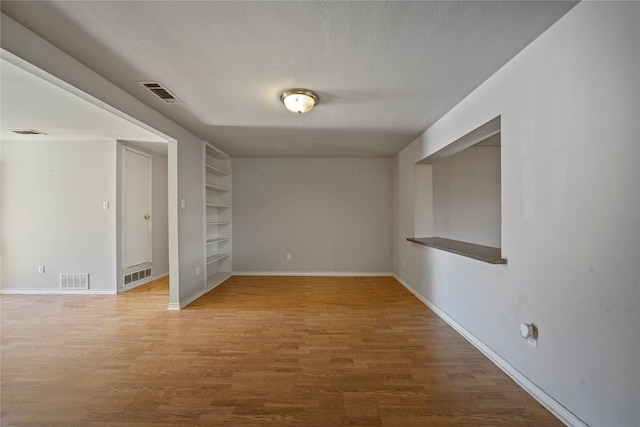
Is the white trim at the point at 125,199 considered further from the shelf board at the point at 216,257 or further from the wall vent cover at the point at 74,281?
the shelf board at the point at 216,257

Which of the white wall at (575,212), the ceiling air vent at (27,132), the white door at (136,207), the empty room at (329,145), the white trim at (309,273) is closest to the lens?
the white wall at (575,212)

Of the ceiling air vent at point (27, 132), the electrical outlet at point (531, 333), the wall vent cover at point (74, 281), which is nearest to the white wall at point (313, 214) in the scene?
the wall vent cover at point (74, 281)

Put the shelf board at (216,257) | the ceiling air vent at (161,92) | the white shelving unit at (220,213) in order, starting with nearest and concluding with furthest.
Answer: the ceiling air vent at (161,92) < the shelf board at (216,257) < the white shelving unit at (220,213)

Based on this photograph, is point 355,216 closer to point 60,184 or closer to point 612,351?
point 612,351

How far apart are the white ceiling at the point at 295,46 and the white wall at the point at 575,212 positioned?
26 cm

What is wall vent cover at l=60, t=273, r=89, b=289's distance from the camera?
146 inches

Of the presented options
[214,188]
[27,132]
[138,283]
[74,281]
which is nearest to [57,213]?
[74,281]

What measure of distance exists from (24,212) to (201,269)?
2.88 m

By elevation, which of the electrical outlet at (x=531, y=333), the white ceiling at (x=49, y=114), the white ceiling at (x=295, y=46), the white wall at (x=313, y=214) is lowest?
the electrical outlet at (x=531, y=333)

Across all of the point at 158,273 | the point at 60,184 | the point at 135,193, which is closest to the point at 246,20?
the point at 135,193

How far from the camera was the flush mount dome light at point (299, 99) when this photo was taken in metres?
2.17

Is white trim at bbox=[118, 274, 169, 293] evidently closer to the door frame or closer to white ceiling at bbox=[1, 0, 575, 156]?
the door frame

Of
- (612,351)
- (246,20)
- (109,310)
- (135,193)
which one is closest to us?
(612,351)

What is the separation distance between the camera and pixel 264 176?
487 centimetres
